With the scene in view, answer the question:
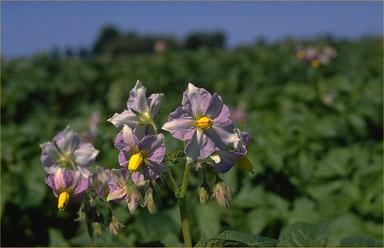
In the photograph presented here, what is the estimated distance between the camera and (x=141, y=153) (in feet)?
4.78

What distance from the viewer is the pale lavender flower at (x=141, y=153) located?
1.46 metres

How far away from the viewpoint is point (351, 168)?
3250mm

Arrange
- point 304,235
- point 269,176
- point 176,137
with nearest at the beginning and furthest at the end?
point 176,137 < point 304,235 < point 269,176

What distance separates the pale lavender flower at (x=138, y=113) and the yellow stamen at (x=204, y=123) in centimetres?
12

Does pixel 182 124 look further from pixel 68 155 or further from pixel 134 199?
pixel 68 155

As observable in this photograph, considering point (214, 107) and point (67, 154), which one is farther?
point (67, 154)

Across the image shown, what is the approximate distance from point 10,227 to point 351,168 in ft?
5.42

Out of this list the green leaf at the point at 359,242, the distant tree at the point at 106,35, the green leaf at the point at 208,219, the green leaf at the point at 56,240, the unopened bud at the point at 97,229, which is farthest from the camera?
the distant tree at the point at 106,35

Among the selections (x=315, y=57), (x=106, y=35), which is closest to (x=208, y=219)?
(x=315, y=57)

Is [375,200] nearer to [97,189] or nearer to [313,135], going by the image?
[313,135]

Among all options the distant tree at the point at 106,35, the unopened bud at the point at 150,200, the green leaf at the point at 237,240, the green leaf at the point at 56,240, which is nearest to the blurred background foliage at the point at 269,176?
the green leaf at the point at 56,240

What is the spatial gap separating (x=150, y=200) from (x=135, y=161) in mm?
105

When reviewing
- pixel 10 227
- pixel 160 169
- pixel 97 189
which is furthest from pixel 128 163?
pixel 10 227

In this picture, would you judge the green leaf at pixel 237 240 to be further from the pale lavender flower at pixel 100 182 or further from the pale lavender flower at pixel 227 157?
the pale lavender flower at pixel 100 182
